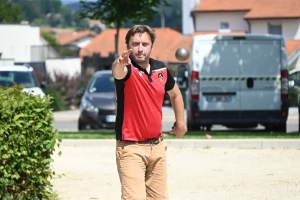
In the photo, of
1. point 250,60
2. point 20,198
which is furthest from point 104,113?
point 20,198

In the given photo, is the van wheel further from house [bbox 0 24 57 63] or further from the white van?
house [bbox 0 24 57 63]

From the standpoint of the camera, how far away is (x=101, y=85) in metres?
19.8

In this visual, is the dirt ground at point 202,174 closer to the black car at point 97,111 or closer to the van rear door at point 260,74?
the van rear door at point 260,74

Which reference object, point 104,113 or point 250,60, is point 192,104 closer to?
point 250,60

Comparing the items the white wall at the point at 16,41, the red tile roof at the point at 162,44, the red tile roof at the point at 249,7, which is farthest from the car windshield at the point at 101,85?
the red tile roof at the point at 162,44

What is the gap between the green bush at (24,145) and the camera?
773 cm

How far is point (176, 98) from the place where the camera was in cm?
627

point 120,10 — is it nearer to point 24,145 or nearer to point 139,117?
point 24,145

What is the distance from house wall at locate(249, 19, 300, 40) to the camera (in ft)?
159

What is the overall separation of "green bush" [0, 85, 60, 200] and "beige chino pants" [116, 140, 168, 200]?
6.51ft

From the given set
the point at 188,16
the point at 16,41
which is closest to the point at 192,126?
the point at 16,41

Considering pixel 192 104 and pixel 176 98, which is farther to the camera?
pixel 192 104

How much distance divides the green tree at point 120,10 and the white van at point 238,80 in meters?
1.97

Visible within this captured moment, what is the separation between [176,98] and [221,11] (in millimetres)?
61019
